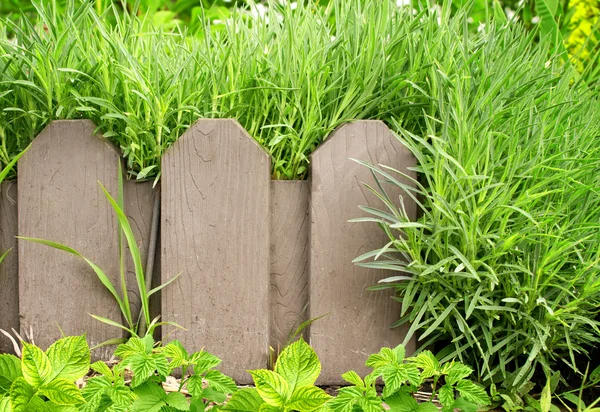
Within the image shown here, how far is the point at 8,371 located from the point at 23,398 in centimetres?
13

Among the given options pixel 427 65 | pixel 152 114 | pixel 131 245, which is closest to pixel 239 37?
pixel 152 114

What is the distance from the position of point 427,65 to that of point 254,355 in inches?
33.8

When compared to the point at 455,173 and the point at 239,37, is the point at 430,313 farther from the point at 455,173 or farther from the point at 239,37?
the point at 239,37

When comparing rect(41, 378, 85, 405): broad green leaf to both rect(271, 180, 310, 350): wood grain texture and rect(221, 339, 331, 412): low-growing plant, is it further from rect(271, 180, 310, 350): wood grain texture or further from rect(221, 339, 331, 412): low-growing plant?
rect(271, 180, 310, 350): wood grain texture

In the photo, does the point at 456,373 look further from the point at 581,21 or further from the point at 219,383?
the point at 581,21

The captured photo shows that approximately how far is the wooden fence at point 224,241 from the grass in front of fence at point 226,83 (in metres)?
0.07

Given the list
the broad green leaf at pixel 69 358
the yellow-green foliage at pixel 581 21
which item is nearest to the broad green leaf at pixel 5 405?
the broad green leaf at pixel 69 358

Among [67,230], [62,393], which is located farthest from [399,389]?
[67,230]

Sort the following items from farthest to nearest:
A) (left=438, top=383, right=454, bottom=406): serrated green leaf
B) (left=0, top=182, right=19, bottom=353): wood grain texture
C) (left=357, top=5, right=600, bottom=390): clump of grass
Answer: (left=0, top=182, right=19, bottom=353): wood grain texture
(left=357, top=5, right=600, bottom=390): clump of grass
(left=438, top=383, right=454, bottom=406): serrated green leaf

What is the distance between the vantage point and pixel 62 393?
4.10ft

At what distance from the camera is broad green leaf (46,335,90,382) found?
1.30 metres

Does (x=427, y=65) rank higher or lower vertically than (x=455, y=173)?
higher

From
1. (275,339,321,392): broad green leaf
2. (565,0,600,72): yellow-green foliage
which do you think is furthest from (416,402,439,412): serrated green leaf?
(565,0,600,72): yellow-green foliage

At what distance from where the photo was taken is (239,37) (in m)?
1.66
